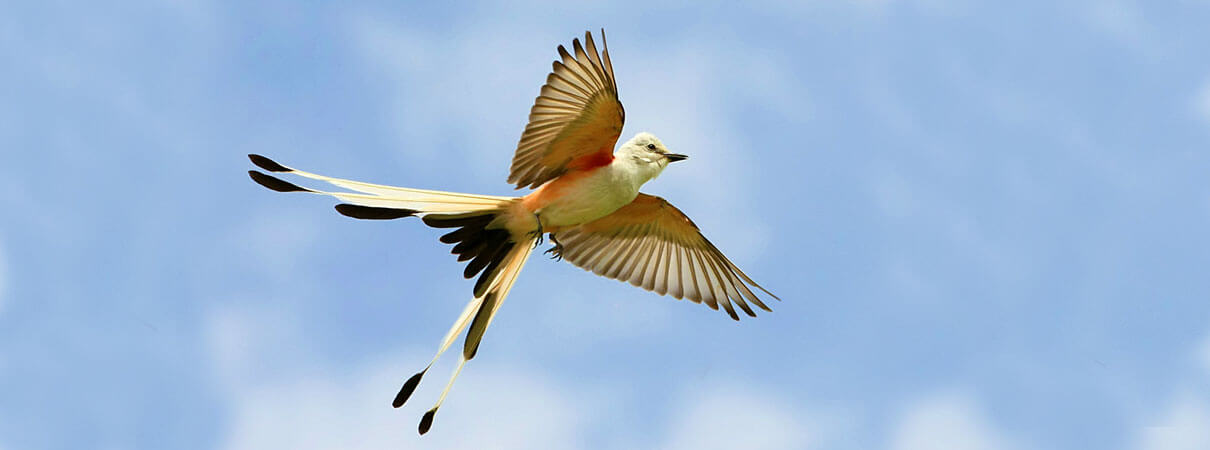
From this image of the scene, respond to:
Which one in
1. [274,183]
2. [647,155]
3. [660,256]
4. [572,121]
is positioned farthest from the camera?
[660,256]

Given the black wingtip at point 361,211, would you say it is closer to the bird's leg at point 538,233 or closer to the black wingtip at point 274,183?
the black wingtip at point 274,183

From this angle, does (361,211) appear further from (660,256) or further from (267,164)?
(660,256)

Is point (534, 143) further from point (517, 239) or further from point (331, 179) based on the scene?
point (331, 179)

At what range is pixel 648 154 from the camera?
780 centimetres

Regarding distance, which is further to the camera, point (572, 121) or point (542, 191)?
point (542, 191)

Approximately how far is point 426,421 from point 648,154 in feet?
7.46

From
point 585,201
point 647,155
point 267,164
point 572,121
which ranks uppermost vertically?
point 647,155

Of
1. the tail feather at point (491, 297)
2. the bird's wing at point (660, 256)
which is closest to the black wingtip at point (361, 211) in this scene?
the tail feather at point (491, 297)

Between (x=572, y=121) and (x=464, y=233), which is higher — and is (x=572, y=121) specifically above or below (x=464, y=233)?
above

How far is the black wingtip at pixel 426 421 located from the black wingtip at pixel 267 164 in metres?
1.70

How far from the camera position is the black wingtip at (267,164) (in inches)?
263

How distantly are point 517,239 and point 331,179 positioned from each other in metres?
1.43

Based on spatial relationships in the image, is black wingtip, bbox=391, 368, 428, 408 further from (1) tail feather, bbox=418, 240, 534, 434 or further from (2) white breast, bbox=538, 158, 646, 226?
(2) white breast, bbox=538, 158, 646, 226

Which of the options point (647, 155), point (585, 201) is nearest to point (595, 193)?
point (585, 201)
